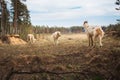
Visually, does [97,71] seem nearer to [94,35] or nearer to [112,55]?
[112,55]

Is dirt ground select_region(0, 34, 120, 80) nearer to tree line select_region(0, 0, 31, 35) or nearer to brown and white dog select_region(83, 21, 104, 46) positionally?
brown and white dog select_region(83, 21, 104, 46)

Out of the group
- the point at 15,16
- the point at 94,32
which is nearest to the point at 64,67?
the point at 94,32

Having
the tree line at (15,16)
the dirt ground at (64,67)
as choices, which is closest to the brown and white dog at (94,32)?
the dirt ground at (64,67)

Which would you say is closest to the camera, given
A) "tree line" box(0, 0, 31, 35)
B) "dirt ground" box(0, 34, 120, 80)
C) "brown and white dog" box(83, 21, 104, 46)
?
"dirt ground" box(0, 34, 120, 80)

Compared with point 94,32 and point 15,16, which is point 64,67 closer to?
point 94,32

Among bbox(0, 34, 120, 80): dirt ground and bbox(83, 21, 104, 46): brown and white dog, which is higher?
bbox(83, 21, 104, 46): brown and white dog

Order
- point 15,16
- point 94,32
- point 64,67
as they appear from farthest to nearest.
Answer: point 15,16 < point 94,32 < point 64,67

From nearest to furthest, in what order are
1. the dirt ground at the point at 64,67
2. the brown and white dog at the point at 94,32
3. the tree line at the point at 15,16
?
the dirt ground at the point at 64,67, the brown and white dog at the point at 94,32, the tree line at the point at 15,16

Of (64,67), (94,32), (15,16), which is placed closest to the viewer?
(64,67)

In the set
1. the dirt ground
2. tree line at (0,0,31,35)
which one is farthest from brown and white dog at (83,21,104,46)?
tree line at (0,0,31,35)

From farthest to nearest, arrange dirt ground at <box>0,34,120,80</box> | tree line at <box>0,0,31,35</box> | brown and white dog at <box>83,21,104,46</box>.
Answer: tree line at <box>0,0,31,35</box>
brown and white dog at <box>83,21,104,46</box>
dirt ground at <box>0,34,120,80</box>

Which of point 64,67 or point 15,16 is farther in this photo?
point 15,16

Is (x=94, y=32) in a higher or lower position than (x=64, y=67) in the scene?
higher

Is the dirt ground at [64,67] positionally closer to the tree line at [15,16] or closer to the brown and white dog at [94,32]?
the brown and white dog at [94,32]
